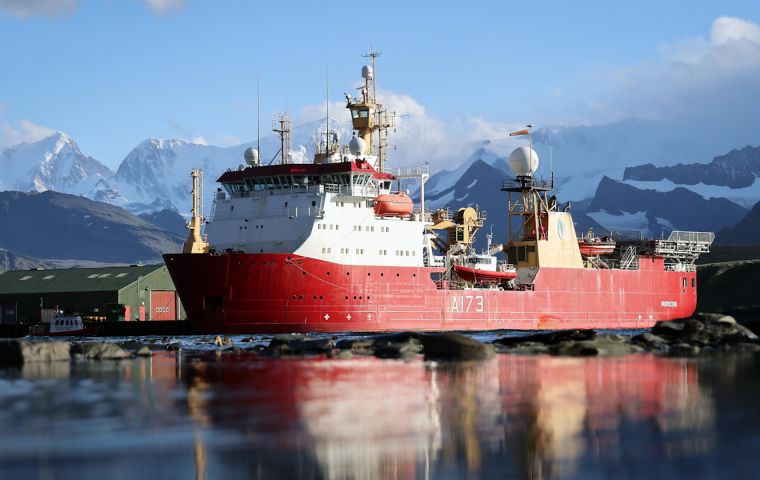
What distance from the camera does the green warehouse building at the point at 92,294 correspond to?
77.1 m

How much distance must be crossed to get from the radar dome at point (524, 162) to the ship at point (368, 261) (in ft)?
0.27

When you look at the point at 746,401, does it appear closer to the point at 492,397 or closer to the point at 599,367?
the point at 492,397

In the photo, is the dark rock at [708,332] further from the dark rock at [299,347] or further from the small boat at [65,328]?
the small boat at [65,328]

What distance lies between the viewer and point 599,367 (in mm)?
33312

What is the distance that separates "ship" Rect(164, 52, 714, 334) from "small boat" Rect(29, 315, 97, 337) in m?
7.17

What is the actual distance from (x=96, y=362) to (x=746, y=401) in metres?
22.4

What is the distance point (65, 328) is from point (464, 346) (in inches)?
1255

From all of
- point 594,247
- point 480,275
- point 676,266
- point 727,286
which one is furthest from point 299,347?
point 727,286

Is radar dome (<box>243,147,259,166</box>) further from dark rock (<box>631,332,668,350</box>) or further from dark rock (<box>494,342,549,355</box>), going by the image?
dark rock (<box>631,332,668,350</box>)

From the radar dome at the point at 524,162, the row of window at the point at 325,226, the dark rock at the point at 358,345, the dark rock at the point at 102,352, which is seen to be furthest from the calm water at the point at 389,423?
the radar dome at the point at 524,162

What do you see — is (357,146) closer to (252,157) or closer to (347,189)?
(347,189)

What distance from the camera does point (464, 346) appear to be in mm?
37781

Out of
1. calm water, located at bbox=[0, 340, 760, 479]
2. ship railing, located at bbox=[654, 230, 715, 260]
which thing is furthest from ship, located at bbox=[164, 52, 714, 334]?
calm water, located at bbox=[0, 340, 760, 479]

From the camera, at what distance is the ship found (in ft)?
172
